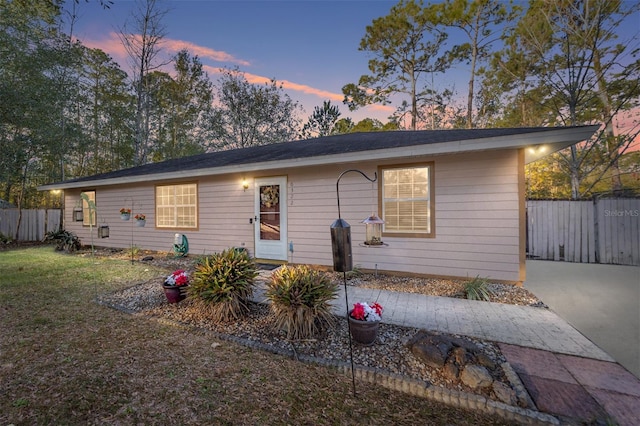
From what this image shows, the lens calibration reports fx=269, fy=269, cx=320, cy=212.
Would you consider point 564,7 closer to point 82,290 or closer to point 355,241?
point 355,241

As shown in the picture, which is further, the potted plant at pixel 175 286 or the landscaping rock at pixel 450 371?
the potted plant at pixel 175 286

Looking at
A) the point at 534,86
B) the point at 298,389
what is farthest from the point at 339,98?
the point at 298,389

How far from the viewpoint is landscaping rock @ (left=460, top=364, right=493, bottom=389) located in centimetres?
200

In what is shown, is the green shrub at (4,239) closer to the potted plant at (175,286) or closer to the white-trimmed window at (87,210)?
the white-trimmed window at (87,210)

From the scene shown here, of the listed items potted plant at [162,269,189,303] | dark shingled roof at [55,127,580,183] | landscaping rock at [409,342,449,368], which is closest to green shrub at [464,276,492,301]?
landscaping rock at [409,342,449,368]

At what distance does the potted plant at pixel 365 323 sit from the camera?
8.50 ft

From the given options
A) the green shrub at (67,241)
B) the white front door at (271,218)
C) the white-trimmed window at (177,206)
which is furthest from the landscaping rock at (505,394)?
the green shrub at (67,241)

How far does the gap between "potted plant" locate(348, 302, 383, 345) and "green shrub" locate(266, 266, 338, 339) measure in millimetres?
398

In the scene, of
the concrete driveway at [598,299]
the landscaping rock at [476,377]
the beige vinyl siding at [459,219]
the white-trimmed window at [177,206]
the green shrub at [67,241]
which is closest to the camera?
the landscaping rock at [476,377]

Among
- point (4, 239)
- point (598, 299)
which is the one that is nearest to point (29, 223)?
point (4, 239)

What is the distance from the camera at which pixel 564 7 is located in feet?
27.7

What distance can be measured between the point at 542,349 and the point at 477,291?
4.97 feet

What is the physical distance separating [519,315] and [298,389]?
294cm

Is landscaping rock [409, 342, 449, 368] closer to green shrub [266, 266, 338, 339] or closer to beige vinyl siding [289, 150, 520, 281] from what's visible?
green shrub [266, 266, 338, 339]
